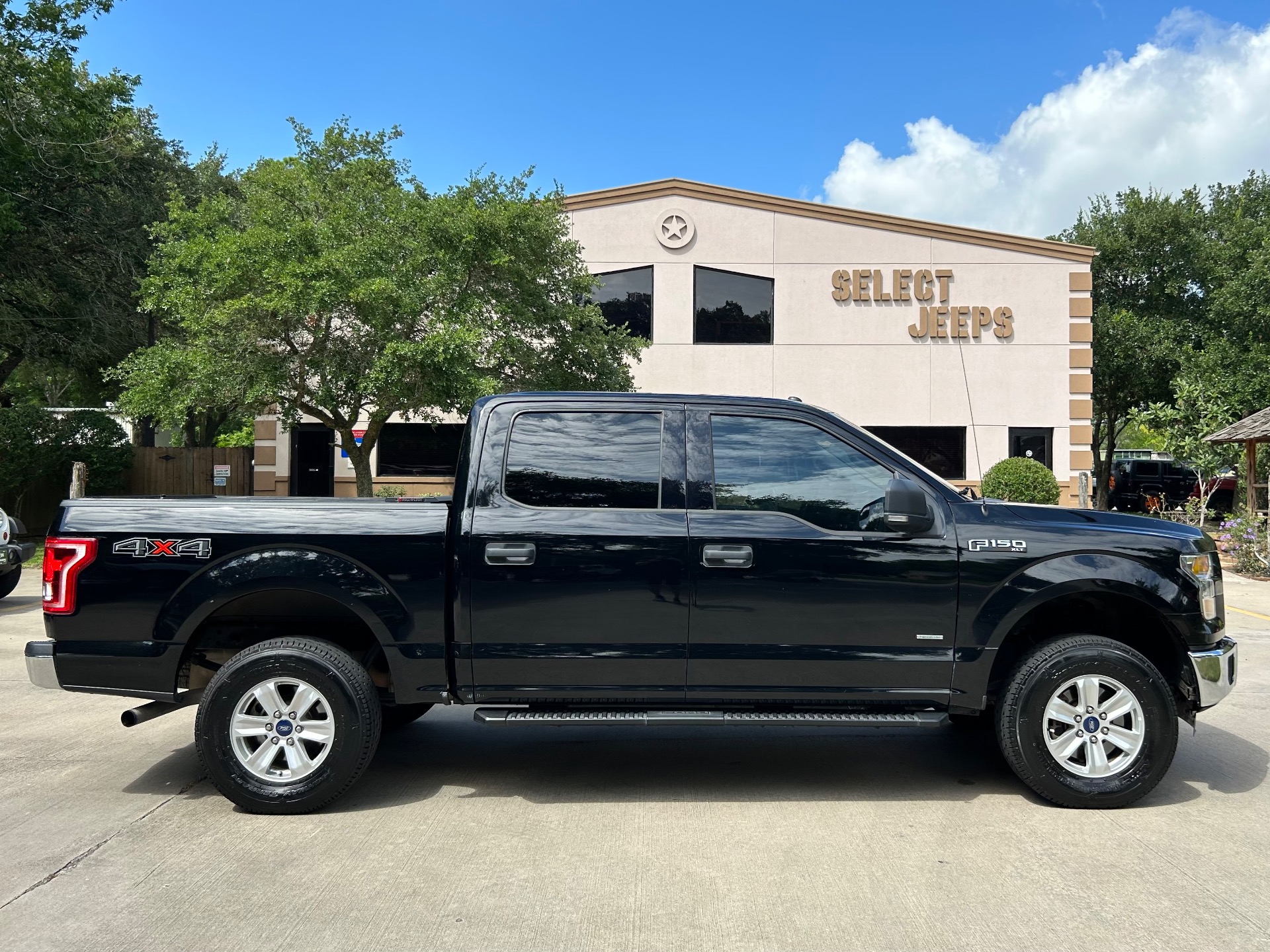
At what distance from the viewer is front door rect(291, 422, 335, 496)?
23.2 metres

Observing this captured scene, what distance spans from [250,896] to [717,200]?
21.1m

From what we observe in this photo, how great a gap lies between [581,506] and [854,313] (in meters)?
19.4

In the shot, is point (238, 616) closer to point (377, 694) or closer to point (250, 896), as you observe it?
point (377, 694)

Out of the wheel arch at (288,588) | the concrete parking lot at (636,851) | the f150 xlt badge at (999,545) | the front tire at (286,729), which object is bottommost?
the concrete parking lot at (636,851)

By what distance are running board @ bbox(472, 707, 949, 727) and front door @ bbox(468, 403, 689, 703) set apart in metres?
0.08

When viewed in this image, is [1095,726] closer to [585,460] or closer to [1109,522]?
[1109,522]

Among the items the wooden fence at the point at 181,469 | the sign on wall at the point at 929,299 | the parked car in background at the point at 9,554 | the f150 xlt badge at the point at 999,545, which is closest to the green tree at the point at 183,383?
the parked car in background at the point at 9,554

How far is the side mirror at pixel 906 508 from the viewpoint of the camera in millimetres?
4660

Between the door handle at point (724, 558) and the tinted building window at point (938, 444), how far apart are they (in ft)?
63.0

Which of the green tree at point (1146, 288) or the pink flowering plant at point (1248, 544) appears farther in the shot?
the green tree at point (1146, 288)

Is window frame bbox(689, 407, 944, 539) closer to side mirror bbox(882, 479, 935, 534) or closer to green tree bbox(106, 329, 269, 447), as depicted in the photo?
side mirror bbox(882, 479, 935, 534)

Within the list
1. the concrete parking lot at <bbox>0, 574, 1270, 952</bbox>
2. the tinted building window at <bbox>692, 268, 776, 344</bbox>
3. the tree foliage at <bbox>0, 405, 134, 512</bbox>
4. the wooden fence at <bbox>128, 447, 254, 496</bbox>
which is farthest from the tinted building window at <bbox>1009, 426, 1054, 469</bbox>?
the tree foliage at <bbox>0, 405, 134, 512</bbox>

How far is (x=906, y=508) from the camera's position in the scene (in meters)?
4.65

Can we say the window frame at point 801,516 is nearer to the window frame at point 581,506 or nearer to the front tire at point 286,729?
the window frame at point 581,506
